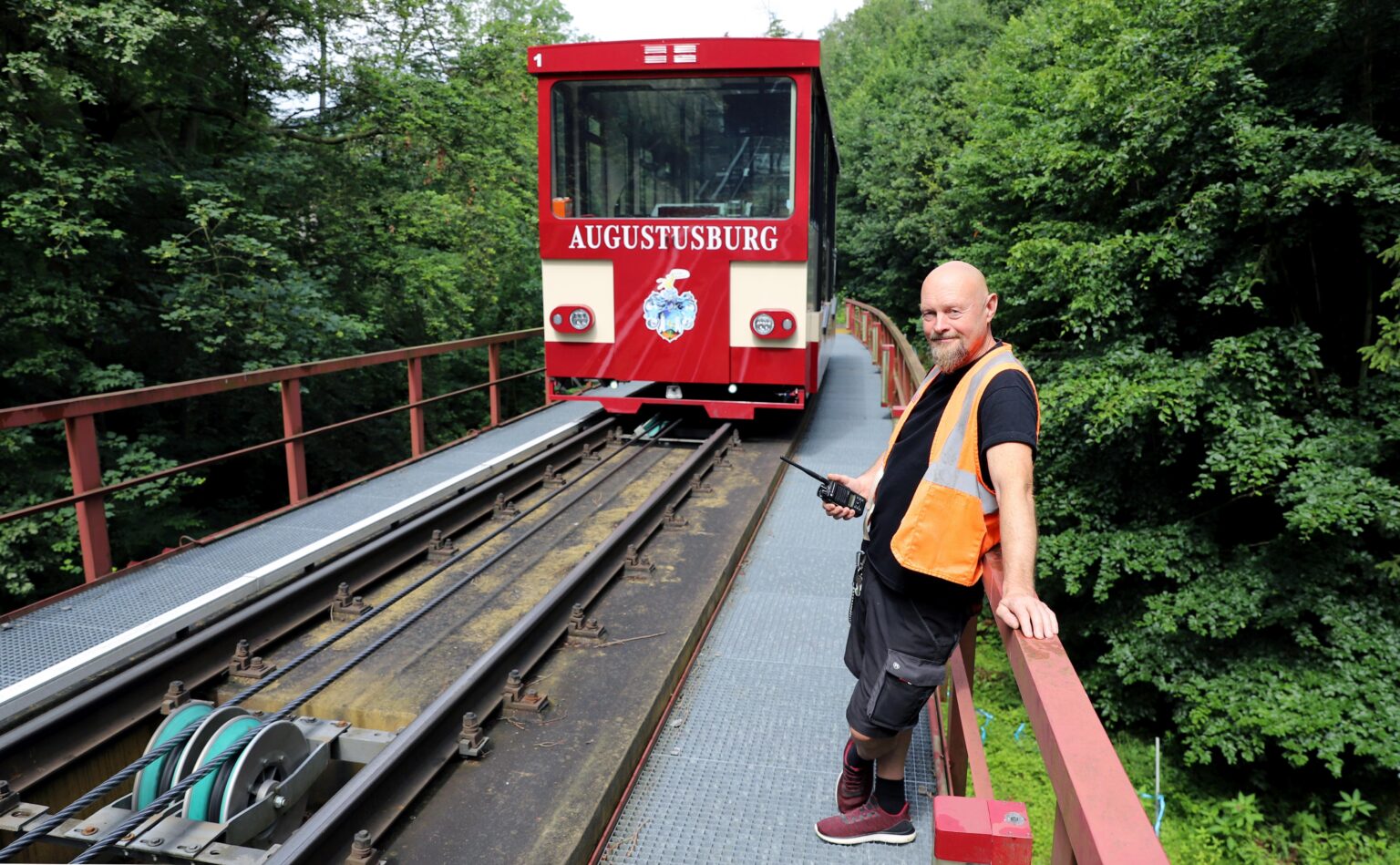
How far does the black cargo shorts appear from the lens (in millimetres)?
2580

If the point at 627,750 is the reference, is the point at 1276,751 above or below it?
below

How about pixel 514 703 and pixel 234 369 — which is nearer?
pixel 514 703

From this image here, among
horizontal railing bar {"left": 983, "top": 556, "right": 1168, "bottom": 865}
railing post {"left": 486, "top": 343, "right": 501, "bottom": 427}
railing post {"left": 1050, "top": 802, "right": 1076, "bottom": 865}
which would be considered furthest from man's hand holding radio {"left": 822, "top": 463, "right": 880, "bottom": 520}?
railing post {"left": 486, "top": 343, "right": 501, "bottom": 427}

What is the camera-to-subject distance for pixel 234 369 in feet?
40.0

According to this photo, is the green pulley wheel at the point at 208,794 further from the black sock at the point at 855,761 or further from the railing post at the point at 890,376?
the railing post at the point at 890,376

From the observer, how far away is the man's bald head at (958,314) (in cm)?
248

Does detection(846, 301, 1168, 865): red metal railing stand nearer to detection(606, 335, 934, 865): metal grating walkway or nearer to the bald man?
the bald man

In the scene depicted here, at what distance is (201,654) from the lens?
4062 millimetres

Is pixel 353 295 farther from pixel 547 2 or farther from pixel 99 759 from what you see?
pixel 547 2

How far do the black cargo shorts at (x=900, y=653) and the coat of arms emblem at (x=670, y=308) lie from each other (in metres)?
5.73

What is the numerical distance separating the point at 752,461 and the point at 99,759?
546 cm

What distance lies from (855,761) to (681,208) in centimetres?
605

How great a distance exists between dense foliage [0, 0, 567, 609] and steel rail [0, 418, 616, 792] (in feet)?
17.4

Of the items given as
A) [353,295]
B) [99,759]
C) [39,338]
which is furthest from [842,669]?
[353,295]
